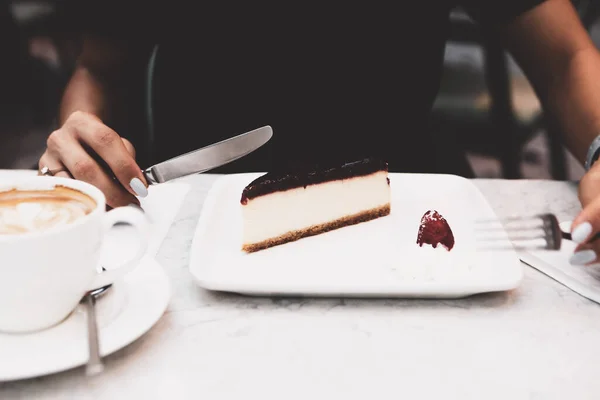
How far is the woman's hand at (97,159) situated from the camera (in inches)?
35.8

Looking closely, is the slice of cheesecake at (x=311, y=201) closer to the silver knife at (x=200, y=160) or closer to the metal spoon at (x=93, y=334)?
the silver knife at (x=200, y=160)

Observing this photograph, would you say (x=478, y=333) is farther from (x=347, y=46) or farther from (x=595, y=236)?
(x=347, y=46)

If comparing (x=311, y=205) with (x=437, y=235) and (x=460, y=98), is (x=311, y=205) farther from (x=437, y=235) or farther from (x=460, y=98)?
(x=460, y=98)

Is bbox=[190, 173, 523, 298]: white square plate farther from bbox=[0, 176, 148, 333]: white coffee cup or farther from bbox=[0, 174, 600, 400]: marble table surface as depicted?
bbox=[0, 176, 148, 333]: white coffee cup

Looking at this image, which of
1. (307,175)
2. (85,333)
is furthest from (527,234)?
(85,333)

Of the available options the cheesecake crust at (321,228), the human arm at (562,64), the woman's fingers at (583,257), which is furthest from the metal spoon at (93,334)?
the human arm at (562,64)

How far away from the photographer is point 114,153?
91cm

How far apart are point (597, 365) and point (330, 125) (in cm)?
88

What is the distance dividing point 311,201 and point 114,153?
329 millimetres

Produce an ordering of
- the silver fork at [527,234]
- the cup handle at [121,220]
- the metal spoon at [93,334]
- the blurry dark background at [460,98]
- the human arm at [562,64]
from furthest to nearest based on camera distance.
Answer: the blurry dark background at [460,98] → the human arm at [562,64] → the silver fork at [527,234] → the cup handle at [121,220] → the metal spoon at [93,334]

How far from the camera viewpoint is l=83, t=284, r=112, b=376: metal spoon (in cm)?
53

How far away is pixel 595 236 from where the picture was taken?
0.78 metres

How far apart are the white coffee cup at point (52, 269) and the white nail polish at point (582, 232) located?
1.78 ft

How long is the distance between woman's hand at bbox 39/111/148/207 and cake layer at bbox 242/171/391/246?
0.19 meters
